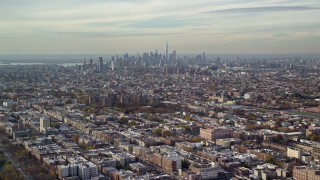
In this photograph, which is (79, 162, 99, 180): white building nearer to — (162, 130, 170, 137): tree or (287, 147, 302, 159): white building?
(162, 130, 170, 137): tree

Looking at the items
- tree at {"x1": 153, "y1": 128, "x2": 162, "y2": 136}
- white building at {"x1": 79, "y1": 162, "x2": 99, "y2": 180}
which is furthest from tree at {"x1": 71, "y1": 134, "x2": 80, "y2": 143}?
white building at {"x1": 79, "y1": 162, "x2": 99, "y2": 180}

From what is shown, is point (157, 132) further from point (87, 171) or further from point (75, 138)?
point (87, 171)

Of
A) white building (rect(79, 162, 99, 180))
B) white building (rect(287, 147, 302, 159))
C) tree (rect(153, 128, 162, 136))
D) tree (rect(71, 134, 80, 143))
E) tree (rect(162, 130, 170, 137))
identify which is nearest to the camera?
white building (rect(79, 162, 99, 180))

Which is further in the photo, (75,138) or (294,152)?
(75,138)

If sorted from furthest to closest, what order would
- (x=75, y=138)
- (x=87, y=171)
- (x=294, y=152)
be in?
(x=75, y=138)
(x=294, y=152)
(x=87, y=171)

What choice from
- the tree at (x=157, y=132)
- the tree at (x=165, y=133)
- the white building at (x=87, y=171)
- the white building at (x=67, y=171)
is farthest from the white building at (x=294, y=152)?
the white building at (x=67, y=171)

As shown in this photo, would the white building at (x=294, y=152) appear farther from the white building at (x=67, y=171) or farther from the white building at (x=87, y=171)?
the white building at (x=67, y=171)

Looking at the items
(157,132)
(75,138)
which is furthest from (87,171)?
(157,132)

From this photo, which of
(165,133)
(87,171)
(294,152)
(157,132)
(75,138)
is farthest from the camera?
(157,132)

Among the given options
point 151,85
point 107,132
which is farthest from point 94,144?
point 151,85

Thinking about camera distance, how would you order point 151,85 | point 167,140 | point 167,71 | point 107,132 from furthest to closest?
point 167,71, point 151,85, point 107,132, point 167,140

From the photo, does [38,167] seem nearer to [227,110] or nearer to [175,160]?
[175,160]
